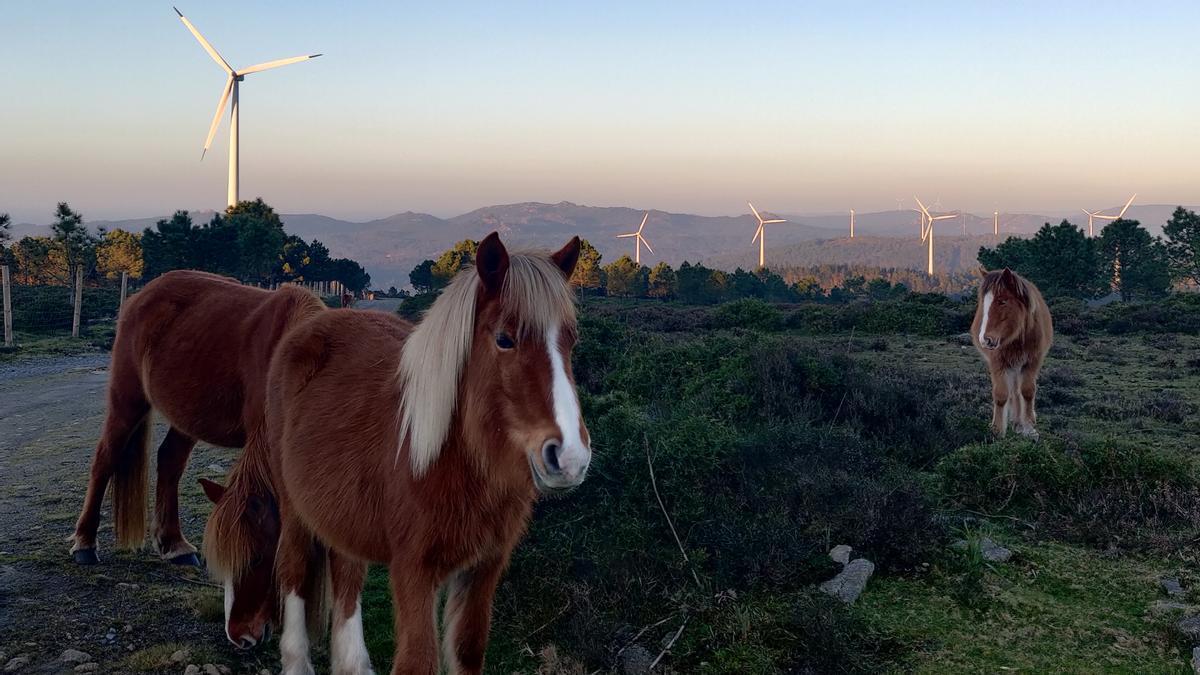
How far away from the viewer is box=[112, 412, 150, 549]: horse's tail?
5.59 metres

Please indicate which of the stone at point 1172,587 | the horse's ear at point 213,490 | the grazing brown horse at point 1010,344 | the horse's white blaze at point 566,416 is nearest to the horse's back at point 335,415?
the horse's ear at point 213,490

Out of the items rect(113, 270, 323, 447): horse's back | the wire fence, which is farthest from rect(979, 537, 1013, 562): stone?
the wire fence

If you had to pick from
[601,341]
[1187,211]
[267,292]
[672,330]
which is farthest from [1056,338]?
[1187,211]

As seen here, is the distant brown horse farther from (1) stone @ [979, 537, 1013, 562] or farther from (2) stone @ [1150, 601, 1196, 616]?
(2) stone @ [1150, 601, 1196, 616]

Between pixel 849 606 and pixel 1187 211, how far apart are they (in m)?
54.4

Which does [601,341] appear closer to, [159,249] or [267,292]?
[267,292]

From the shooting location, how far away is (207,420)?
4.95m

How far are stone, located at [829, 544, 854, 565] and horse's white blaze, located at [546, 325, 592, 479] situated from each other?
3.33 metres

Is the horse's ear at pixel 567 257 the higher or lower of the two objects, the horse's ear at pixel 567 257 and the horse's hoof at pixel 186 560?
the higher

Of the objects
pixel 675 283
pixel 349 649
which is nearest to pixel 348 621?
pixel 349 649

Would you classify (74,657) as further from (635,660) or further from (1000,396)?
(1000,396)

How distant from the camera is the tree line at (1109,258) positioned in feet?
140

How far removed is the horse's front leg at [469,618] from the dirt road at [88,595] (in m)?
1.44

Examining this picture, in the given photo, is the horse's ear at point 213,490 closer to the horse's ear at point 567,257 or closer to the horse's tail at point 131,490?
the horse's tail at point 131,490
